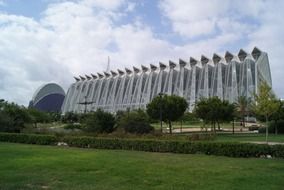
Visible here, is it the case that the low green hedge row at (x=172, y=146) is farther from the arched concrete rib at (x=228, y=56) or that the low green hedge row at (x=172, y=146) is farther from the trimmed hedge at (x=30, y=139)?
the arched concrete rib at (x=228, y=56)

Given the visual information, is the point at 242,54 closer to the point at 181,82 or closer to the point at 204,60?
the point at 204,60

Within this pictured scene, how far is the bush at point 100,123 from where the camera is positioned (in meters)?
38.2

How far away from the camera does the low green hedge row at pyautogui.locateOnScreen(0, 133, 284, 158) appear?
1823 cm

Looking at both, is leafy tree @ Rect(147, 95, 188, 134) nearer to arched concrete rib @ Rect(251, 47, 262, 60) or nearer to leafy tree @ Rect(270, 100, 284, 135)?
leafy tree @ Rect(270, 100, 284, 135)

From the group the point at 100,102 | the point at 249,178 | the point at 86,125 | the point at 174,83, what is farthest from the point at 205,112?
the point at 100,102

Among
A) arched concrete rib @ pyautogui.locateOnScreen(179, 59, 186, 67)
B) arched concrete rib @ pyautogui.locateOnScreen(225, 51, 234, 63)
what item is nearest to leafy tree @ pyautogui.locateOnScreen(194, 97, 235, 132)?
arched concrete rib @ pyautogui.locateOnScreen(225, 51, 234, 63)

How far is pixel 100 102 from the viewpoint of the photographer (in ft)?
513

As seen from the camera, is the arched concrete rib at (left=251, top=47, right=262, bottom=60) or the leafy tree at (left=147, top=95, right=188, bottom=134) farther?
the arched concrete rib at (left=251, top=47, right=262, bottom=60)

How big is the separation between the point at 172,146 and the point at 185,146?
98 cm

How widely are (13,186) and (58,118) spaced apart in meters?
105

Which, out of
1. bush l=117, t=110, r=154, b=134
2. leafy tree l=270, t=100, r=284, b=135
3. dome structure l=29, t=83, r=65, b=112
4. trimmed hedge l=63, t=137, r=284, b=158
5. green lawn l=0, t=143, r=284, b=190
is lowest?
green lawn l=0, t=143, r=284, b=190

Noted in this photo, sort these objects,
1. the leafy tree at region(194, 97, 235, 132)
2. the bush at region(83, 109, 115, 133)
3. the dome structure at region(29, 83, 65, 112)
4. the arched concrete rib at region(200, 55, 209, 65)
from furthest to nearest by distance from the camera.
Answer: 1. the dome structure at region(29, 83, 65, 112)
2. the arched concrete rib at region(200, 55, 209, 65)
3. the leafy tree at region(194, 97, 235, 132)
4. the bush at region(83, 109, 115, 133)

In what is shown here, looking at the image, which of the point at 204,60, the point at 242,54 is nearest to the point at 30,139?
the point at 242,54

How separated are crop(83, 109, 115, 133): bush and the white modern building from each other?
191 ft
